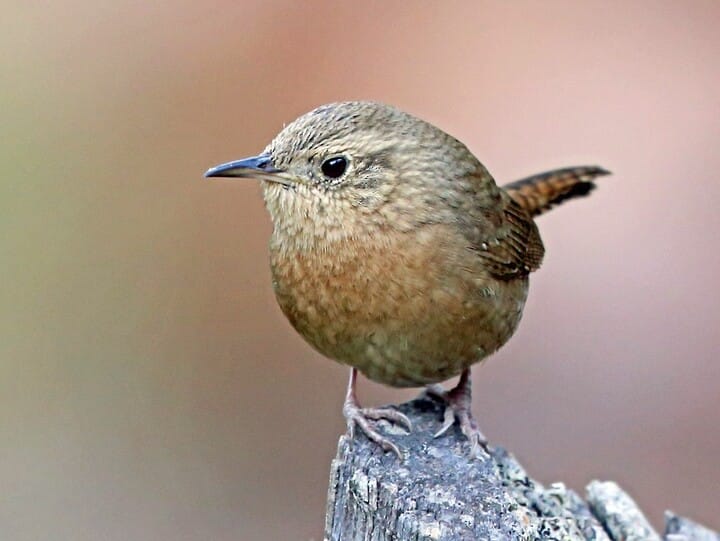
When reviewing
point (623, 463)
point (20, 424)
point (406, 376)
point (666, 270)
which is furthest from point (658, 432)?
point (20, 424)

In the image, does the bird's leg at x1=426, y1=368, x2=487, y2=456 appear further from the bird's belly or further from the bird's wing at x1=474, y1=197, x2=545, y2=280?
the bird's wing at x1=474, y1=197, x2=545, y2=280

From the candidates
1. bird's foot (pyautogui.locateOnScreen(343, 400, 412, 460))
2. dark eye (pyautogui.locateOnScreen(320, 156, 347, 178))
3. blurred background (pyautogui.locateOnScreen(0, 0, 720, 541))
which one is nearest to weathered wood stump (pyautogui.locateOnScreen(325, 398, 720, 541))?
bird's foot (pyautogui.locateOnScreen(343, 400, 412, 460))

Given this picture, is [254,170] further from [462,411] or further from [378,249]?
[462,411]

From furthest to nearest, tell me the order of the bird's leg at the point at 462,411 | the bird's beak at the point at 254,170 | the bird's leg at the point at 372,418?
the bird's beak at the point at 254,170, the bird's leg at the point at 462,411, the bird's leg at the point at 372,418

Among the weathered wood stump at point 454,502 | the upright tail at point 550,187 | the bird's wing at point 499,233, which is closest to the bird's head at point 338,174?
the bird's wing at point 499,233

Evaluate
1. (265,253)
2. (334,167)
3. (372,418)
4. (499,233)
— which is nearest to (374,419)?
(372,418)

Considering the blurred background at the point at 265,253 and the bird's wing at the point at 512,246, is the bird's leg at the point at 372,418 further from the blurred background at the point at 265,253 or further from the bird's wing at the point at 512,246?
the blurred background at the point at 265,253
